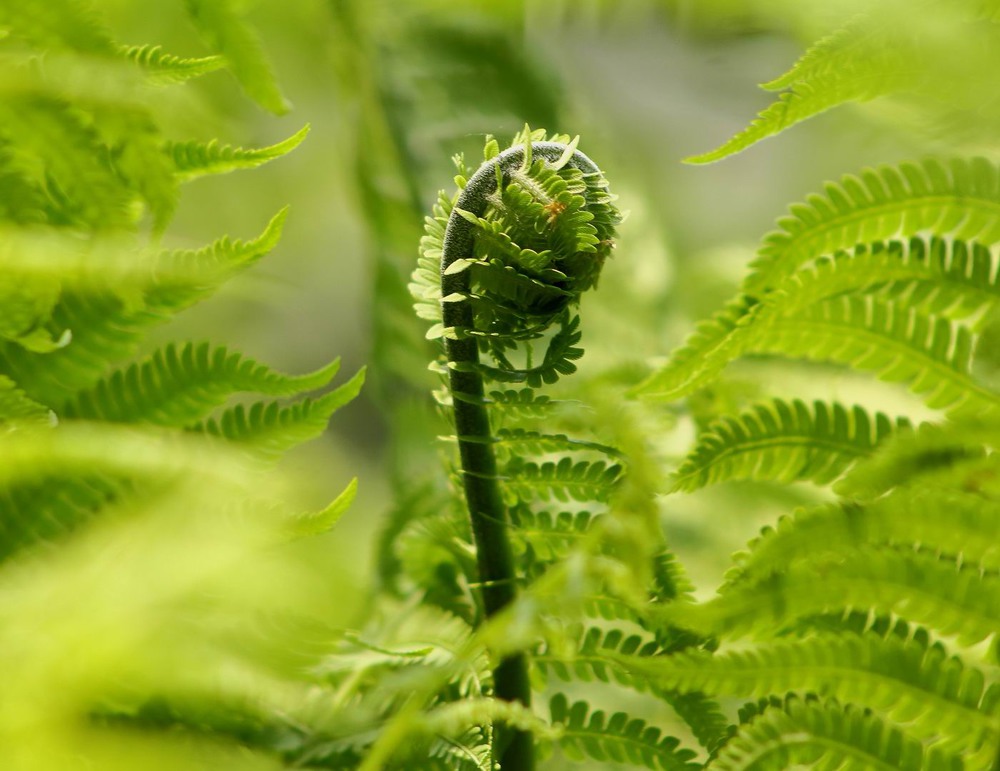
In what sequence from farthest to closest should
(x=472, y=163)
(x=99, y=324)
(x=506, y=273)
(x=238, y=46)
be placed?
(x=472, y=163)
(x=238, y=46)
(x=99, y=324)
(x=506, y=273)

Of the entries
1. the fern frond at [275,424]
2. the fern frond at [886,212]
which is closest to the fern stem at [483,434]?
the fern frond at [275,424]

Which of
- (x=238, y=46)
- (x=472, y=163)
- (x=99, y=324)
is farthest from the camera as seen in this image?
(x=472, y=163)

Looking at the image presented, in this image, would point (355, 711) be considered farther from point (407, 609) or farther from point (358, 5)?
point (358, 5)

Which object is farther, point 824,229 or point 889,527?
point 824,229

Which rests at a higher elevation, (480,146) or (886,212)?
(480,146)

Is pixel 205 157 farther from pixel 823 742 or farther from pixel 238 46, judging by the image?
pixel 823 742

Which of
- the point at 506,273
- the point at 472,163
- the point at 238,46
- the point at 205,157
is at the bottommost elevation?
the point at 506,273

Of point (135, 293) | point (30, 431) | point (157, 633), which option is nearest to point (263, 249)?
point (135, 293)

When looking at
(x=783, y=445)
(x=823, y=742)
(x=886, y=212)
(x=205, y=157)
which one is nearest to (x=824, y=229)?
(x=886, y=212)

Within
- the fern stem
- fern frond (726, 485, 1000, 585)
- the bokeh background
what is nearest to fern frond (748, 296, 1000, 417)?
fern frond (726, 485, 1000, 585)
